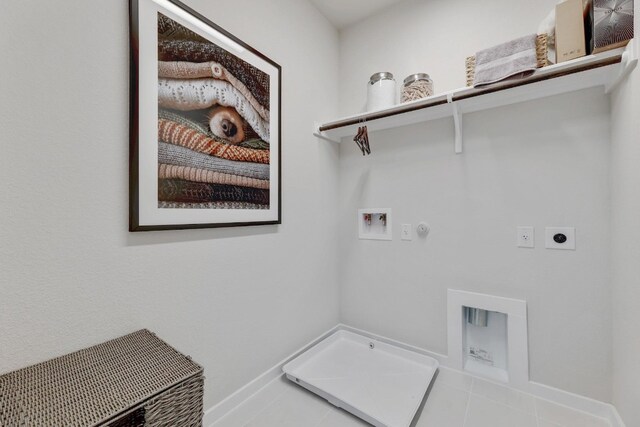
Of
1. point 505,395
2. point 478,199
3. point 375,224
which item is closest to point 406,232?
point 375,224

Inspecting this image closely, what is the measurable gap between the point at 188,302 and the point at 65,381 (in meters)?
0.52

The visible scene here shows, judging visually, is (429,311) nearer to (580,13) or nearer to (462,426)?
(462,426)

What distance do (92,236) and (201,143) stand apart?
0.58 m

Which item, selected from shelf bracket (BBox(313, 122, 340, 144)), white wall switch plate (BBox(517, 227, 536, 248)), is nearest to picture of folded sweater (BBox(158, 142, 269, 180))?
shelf bracket (BBox(313, 122, 340, 144))

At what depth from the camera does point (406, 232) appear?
6.47ft

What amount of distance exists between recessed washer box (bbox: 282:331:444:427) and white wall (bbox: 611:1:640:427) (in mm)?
838

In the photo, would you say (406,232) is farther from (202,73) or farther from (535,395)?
(202,73)

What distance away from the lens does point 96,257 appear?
100cm

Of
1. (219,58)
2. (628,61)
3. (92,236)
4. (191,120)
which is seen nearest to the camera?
(92,236)

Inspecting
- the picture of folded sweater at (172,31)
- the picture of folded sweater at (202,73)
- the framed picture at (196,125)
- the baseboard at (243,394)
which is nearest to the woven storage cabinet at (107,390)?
the framed picture at (196,125)

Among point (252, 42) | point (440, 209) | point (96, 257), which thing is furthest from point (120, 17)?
point (440, 209)

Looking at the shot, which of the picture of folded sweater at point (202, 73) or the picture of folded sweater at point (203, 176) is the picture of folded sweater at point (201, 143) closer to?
the picture of folded sweater at point (203, 176)

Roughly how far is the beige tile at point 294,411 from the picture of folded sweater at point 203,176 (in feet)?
3.96

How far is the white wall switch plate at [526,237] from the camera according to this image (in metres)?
1.55
